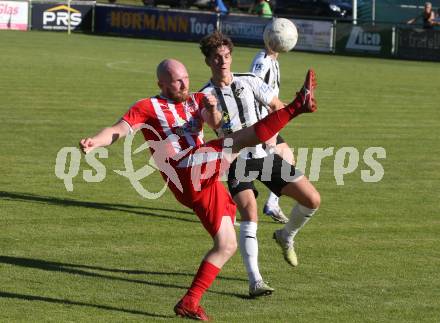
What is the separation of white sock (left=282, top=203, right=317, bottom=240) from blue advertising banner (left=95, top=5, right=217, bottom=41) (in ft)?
114

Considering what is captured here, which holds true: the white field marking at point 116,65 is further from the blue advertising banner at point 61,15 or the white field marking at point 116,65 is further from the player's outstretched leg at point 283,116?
the player's outstretched leg at point 283,116

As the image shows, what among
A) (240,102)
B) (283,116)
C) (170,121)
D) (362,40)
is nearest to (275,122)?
(283,116)

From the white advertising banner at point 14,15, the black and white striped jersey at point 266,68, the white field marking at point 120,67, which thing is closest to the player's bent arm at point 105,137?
the black and white striped jersey at point 266,68

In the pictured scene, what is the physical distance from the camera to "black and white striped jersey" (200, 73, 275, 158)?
29.7 feet

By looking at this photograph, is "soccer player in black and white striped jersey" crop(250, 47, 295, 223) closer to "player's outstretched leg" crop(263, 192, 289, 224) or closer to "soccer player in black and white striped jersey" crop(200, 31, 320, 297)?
"player's outstretched leg" crop(263, 192, 289, 224)

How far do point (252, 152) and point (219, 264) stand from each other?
1426 mm

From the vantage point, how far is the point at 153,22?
46.2 meters

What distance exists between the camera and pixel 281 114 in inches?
313

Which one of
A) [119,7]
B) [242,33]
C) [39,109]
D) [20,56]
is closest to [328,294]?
[39,109]

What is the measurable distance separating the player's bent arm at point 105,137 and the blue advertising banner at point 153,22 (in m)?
36.2

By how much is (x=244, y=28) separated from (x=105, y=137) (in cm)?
3624

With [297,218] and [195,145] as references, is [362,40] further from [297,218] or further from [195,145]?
[195,145]

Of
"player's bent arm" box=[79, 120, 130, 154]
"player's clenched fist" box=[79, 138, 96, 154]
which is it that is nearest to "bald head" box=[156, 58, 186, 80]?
"player's bent arm" box=[79, 120, 130, 154]

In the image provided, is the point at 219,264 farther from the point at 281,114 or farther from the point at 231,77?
the point at 231,77
